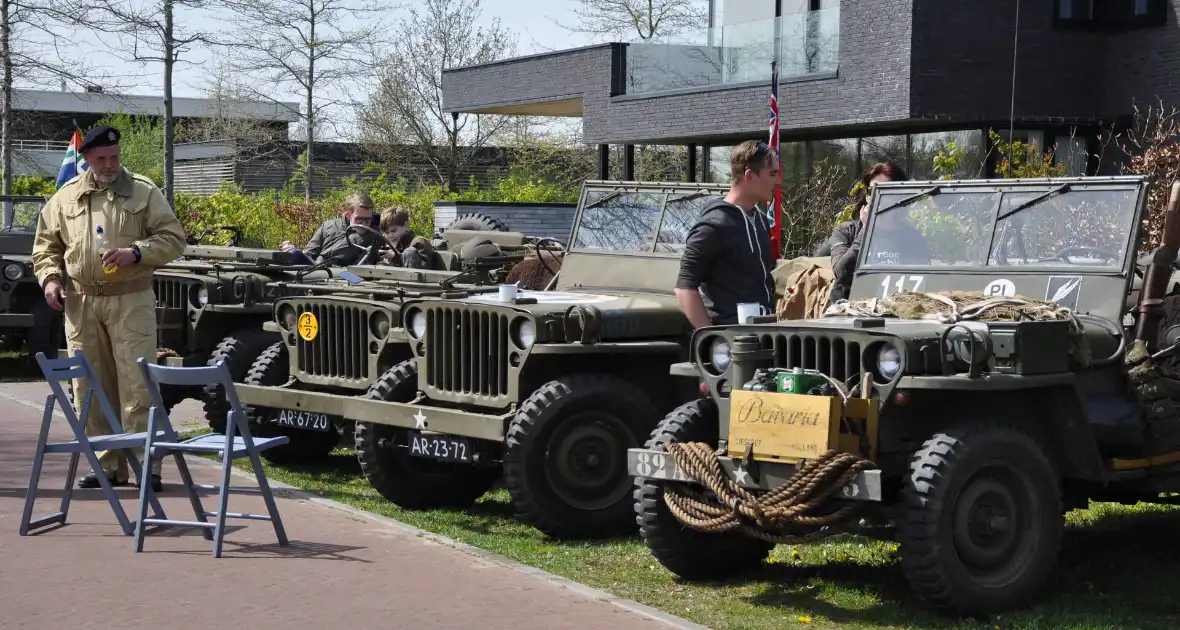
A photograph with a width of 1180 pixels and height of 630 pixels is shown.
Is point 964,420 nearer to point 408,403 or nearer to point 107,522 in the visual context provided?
point 408,403

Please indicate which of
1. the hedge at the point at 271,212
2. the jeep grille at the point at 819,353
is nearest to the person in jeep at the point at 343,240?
the jeep grille at the point at 819,353

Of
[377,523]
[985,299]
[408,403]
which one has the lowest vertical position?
[377,523]

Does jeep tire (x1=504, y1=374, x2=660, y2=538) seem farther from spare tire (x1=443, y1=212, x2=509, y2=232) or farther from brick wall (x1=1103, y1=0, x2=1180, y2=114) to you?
brick wall (x1=1103, y1=0, x2=1180, y2=114)

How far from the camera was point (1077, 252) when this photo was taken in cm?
734

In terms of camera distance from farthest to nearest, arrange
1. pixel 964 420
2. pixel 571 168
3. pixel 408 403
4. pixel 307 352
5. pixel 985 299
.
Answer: pixel 571 168
pixel 307 352
pixel 408 403
pixel 985 299
pixel 964 420

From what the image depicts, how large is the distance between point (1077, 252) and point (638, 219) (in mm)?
3292

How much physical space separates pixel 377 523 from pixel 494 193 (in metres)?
28.6

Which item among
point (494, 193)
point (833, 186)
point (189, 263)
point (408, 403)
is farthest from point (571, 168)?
point (408, 403)

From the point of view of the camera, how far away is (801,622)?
6371 mm

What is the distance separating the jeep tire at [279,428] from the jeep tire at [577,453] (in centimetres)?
190

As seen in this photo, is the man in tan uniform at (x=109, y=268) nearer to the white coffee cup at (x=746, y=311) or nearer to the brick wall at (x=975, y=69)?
the white coffee cup at (x=746, y=311)

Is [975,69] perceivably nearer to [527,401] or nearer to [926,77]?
[926,77]

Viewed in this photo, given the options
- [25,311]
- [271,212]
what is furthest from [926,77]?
[271,212]

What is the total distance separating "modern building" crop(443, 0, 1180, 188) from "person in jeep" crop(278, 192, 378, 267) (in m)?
9.08
